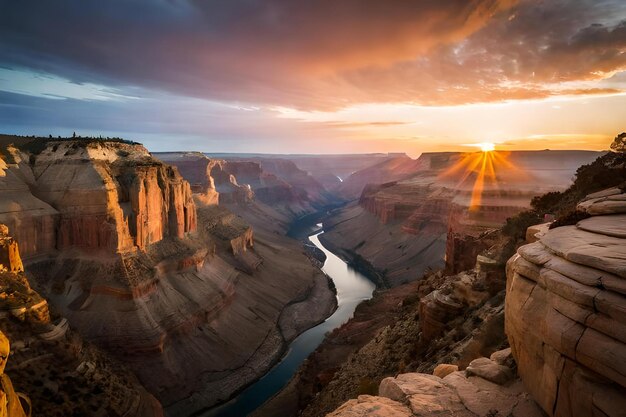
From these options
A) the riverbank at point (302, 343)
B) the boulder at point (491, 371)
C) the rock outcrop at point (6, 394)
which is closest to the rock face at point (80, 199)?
the riverbank at point (302, 343)

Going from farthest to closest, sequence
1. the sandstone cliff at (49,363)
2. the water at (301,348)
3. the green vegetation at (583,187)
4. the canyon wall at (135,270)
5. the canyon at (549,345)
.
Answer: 1. the water at (301,348)
2. the canyon wall at (135,270)
3. the sandstone cliff at (49,363)
4. the green vegetation at (583,187)
5. the canyon at (549,345)

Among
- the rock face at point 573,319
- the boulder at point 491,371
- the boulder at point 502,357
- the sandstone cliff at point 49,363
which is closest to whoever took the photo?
the rock face at point 573,319

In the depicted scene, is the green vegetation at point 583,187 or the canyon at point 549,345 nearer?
the canyon at point 549,345

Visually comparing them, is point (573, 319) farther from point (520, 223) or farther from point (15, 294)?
point (15, 294)

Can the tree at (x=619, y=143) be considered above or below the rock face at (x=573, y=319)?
above

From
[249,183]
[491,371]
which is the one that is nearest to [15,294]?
[491,371]

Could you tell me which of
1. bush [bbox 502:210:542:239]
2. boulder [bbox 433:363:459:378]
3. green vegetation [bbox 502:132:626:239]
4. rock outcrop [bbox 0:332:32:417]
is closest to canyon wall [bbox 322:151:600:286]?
green vegetation [bbox 502:132:626:239]

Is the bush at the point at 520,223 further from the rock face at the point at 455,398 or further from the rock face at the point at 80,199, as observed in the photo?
the rock face at the point at 80,199
